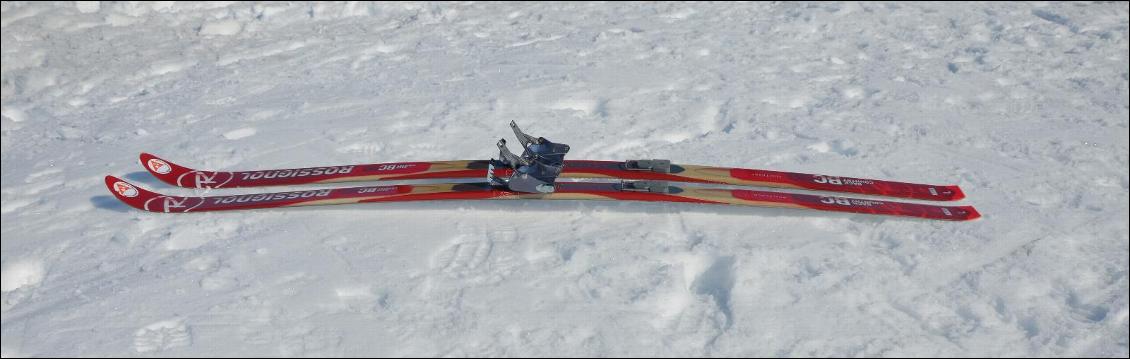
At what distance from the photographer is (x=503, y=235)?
534 cm

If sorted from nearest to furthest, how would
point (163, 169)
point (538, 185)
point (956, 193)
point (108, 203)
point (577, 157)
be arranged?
point (538, 185) < point (956, 193) < point (108, 203) < point (163, 169) < point (577, 157)

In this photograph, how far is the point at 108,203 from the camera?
5.98 meters

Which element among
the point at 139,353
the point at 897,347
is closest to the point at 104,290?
the point at 139,353

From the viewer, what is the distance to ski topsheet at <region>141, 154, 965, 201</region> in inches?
231

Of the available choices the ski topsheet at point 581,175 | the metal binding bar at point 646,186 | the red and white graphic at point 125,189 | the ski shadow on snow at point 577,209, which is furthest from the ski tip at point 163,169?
the metal binding bar at point 646,186

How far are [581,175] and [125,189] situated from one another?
10.5 feet

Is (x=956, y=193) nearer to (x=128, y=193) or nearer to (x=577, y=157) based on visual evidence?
→ (x=577, y=157)

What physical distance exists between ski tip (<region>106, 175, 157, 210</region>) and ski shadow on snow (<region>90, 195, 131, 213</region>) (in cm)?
7

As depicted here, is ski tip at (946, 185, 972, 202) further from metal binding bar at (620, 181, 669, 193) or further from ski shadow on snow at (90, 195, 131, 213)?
ski shadow on snow at (90, 195, 131, 213)

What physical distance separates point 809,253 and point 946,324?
885 mm

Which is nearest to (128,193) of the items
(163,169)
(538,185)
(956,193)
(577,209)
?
(163,169)

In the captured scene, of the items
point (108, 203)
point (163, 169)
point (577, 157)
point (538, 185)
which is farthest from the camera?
point (577, 157)

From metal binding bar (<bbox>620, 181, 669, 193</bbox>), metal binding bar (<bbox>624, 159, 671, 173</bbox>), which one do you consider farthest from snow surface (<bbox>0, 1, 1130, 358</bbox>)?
metal binding bar (<bbox>624, 159, 671, 173</bbox>)

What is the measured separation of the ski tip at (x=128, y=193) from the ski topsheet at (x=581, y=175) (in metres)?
0.33
